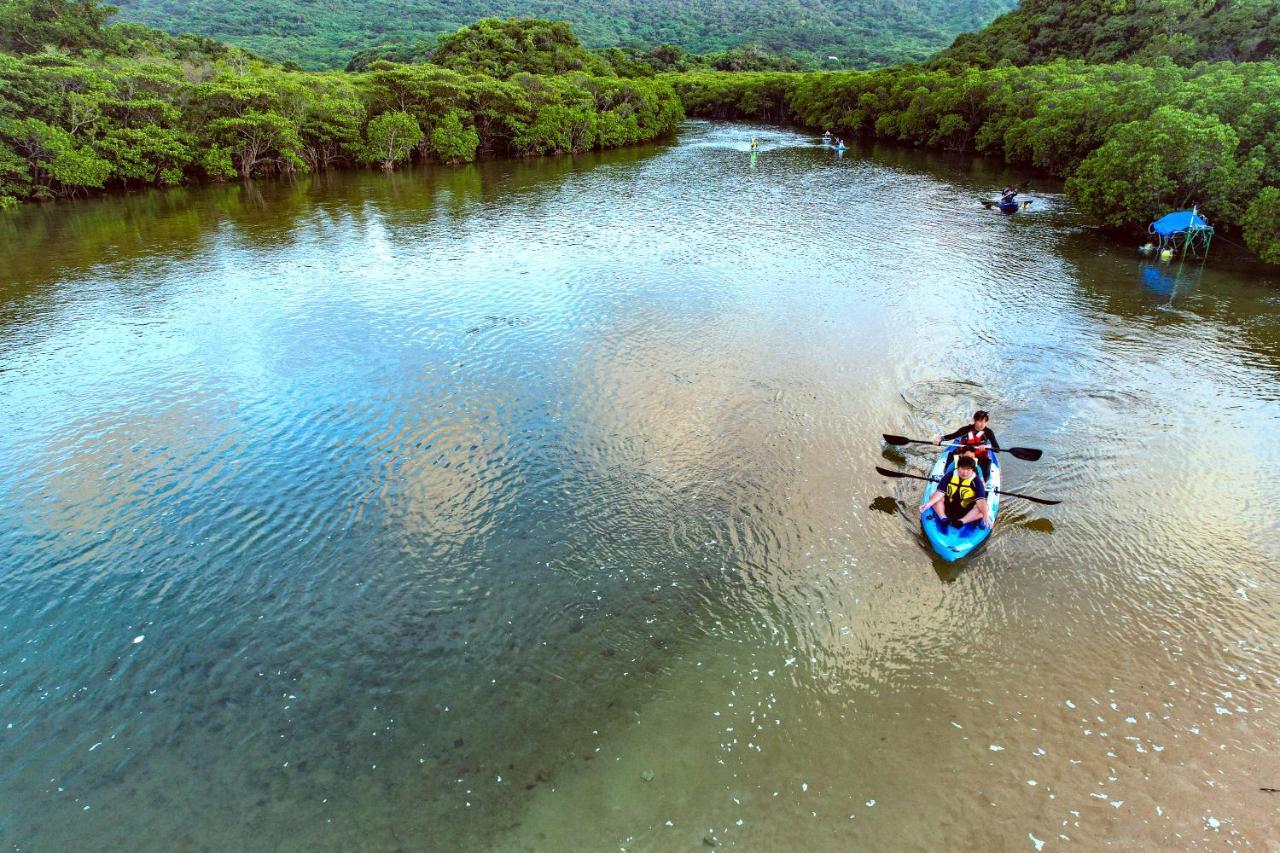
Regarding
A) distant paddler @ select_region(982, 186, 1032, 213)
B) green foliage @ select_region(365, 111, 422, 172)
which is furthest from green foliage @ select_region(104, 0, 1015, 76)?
distant paddler @ select_region(982, 186, 1032, 213)

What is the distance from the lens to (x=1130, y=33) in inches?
2264

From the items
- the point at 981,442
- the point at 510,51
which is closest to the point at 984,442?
the point at 981,442

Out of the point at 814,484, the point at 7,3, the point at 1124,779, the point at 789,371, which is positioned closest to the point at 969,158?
the point at 789,371

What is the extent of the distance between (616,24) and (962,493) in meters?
187

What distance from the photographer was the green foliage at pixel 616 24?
110812mm

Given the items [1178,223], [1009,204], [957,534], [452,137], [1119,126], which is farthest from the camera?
[452,137]

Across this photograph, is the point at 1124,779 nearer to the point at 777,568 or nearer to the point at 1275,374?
the point at 777,568

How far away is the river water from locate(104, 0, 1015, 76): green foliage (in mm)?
61412

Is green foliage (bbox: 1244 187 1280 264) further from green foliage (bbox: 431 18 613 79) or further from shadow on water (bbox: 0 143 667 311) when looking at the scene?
green foliage (bbox: 431 18 613 79)

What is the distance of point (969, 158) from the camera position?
185ft

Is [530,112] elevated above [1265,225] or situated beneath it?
elevated above

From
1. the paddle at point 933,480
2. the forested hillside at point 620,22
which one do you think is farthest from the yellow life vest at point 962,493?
the forested hillside at point 620,22

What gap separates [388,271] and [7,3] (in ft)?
177

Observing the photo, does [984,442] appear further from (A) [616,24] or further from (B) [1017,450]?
(A) [616,24]
